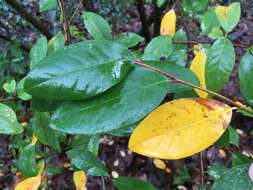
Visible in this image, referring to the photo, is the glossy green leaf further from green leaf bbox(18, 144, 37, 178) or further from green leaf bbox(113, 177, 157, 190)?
green leaf bbox(18, 144, 37, 178)


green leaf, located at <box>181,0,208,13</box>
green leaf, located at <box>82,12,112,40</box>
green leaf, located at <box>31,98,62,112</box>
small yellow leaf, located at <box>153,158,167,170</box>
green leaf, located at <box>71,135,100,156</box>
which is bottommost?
small yellow leaf, located at <box>153,158,167,170</box>

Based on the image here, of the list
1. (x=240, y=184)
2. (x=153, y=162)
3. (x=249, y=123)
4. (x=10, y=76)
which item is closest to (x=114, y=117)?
(x=240, y=184)

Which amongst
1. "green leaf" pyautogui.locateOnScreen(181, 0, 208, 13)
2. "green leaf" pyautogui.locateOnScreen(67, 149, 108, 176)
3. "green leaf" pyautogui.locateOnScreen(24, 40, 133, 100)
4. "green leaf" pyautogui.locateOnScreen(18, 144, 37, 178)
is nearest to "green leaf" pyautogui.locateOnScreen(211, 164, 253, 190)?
Result: "green leaf" pyautogui.locateOnScreen(24, 40, 133, 100)

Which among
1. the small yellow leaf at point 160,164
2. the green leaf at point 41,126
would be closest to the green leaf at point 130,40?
the green leaf at point 41,126

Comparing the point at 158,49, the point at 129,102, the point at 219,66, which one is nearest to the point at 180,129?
the point at 129,102

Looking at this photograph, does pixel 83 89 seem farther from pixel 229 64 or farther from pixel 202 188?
pixel 202 188

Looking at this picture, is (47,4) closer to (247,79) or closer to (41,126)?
(41,126)

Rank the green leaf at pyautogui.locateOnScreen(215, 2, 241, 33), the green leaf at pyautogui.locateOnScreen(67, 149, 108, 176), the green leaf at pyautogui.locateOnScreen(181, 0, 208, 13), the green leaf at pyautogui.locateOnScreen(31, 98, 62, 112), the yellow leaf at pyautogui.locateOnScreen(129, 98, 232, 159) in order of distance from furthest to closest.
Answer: the green leaf at pyautogui.locateOnScreen(181, 0, 208, 13), the green leaf at pyautogui.locateOnScreen(67, 149, 108, 176), the green leaf at pyautogui.locateOnScreen(215, 2, 241, 33), the green leaf at pyautogui.locateOnScreen(31, 98, 62, 112), the yellow leaf at pyautogui.locateOnScreen(129, 98, 232, 159)
